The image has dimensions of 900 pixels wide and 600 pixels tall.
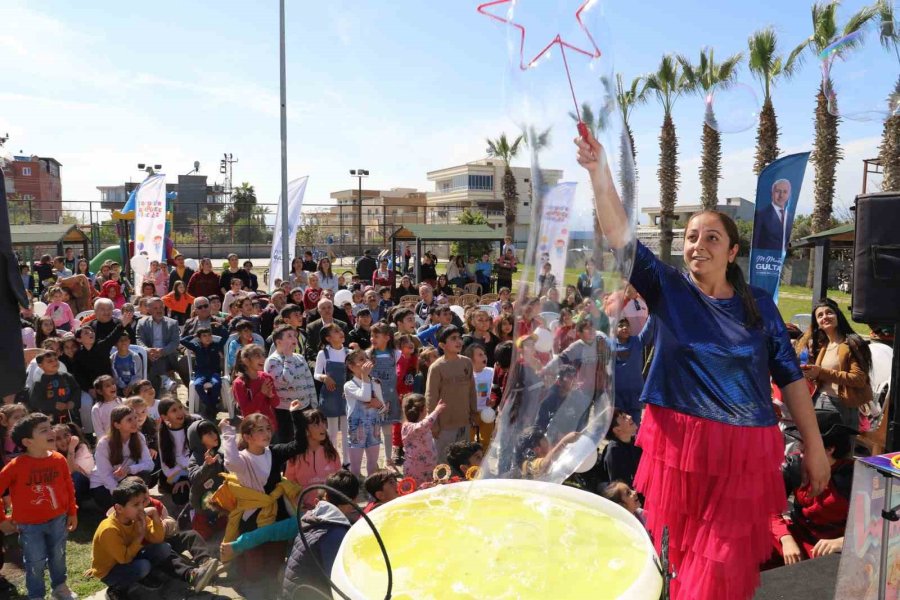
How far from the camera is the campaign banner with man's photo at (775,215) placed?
8.99 m

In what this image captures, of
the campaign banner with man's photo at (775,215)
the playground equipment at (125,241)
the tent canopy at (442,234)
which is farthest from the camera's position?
the tent canopy at (442,234)

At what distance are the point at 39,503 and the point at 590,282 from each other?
4315mm

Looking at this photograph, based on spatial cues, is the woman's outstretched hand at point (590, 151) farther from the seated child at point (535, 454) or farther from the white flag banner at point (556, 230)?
the seated child at point (535, 454)

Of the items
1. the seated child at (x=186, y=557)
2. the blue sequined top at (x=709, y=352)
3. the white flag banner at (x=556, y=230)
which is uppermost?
the white flag banner at (x=556, y=230)

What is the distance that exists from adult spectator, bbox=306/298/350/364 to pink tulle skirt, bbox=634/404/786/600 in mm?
5818

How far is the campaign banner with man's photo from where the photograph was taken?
899cm

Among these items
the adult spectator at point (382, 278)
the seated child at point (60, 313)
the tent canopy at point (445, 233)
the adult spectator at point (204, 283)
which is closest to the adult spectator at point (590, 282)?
the seated child at point (60, 313)

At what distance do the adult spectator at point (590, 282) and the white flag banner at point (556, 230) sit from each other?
7 centimetres

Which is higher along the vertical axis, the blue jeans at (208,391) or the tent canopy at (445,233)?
the tent canopy at (445,233)

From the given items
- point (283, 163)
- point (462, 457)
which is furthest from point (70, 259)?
point (462, 457)

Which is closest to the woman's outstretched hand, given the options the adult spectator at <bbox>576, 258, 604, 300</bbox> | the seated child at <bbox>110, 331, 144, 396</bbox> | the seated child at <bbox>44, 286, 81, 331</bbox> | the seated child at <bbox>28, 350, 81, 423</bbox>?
the adult spectator at <bbox>576, 258, 604, 300</bbox>

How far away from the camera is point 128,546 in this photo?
14.4 ft

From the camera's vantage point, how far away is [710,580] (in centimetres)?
210

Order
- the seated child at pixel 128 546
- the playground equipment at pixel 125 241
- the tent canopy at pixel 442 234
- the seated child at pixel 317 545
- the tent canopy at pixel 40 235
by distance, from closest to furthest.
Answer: the seated child at pixel 317 545
the seated child at pixel 128 546
the playground equipment at pixel 125 241
the tent canopy at pixel 40 235
the tent canopy at pixel 442 234
